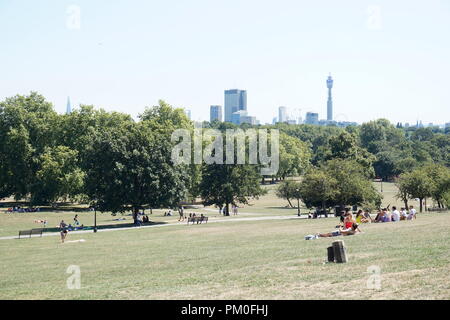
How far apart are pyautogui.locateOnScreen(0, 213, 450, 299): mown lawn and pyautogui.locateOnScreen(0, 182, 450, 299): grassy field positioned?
3 centimetres

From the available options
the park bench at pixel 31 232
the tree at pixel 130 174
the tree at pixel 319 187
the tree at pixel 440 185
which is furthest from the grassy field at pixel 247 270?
the tree at pixel 440 185

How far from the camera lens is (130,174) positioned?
58875 millimetres

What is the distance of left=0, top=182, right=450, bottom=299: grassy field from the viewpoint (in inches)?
613

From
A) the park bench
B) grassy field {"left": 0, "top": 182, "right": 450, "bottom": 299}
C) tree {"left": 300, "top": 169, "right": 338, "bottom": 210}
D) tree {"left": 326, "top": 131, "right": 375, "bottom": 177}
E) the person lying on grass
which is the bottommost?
the park bench

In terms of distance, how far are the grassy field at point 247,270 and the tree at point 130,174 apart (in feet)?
83.9

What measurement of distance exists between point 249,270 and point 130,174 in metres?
40.8

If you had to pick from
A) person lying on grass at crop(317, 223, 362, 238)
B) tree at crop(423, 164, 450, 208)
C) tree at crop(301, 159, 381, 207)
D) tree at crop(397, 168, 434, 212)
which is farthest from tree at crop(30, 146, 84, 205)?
person lying on grass at crop(317, 223, 362, 238)

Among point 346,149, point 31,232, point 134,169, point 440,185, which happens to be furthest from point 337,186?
point 346,149

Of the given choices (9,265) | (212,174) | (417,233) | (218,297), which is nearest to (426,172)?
(212,174)

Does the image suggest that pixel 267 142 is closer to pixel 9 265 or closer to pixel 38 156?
pixel 38 156

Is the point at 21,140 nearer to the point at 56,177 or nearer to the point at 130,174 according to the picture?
the point at 56,177

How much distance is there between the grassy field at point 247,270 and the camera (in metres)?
15.6

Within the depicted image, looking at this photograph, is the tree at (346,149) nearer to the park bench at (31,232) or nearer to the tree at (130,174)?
the tree at (130,174)

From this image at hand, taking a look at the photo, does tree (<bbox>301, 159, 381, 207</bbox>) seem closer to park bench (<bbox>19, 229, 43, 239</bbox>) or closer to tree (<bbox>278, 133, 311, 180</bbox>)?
park bench (<bbox>19, 229, 43, 239</bbox>)
